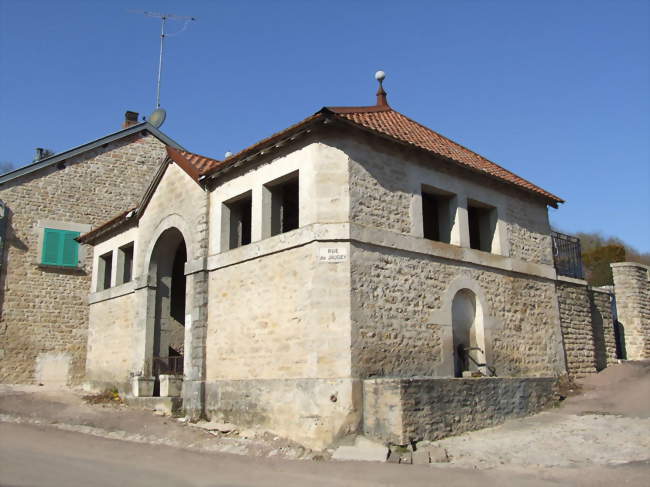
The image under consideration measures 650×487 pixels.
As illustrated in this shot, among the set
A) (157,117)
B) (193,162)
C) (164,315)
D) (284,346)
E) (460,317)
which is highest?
(157,117)

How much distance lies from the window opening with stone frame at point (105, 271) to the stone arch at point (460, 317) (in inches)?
433

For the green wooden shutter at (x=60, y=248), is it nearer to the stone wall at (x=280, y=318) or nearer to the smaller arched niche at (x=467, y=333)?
the stone wall at (x=280, y=318)

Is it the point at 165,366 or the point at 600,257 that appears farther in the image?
the point at 600,257

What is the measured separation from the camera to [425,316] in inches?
440

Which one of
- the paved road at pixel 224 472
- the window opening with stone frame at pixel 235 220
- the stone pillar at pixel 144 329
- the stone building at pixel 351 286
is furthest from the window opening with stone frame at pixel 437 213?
the stone pillar at pixel 144 329

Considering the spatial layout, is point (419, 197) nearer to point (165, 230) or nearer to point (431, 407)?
point (431, 407)

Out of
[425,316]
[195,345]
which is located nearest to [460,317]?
[425,316]

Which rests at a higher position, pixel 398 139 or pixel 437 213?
pixel 398 139

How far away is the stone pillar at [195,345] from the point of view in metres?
12.1

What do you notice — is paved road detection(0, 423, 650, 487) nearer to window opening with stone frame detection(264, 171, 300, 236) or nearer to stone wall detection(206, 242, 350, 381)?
stone wall detection(206, 242, 350, 381)

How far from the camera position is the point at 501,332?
12672 mm

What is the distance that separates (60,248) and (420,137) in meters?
12.8

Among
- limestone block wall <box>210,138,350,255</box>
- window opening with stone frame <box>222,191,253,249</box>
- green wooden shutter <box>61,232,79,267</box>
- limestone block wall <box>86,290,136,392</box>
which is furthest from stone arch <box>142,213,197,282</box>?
green wooden shutter <box>61,232,79,267</box>

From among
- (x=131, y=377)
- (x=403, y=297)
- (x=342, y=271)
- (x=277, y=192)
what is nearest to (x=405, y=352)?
(x=403, y=297)
